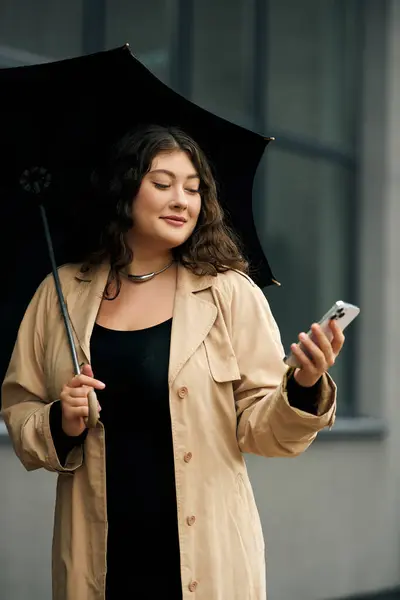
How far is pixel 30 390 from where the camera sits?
3258 millimetres

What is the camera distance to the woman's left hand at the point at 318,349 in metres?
2.65

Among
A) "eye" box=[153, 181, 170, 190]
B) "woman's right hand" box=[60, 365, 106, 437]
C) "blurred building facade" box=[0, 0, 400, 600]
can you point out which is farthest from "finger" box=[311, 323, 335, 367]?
"blurred building facade" box=[0, 0, 400, 600]

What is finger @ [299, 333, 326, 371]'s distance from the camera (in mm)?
2664

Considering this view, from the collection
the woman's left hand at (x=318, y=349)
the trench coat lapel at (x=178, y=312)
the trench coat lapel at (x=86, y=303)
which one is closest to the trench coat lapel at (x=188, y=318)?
the trench coat lapel at (x=178, y=312)

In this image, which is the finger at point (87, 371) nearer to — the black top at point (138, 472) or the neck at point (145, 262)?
the black top at point (138, 472)

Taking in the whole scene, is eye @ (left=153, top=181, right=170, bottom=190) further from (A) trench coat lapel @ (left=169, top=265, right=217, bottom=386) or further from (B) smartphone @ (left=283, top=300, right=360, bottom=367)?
(B) smartphone @ (left=283, top=300, right=360, bottom=367)

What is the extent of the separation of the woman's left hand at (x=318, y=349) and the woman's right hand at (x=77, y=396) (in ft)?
1.82

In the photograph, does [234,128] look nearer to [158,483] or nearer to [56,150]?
[56,150]

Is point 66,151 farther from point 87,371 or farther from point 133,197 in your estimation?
point 87,371

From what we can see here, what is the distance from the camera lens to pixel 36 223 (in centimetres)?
348

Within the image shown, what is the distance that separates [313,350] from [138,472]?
2.24 ft

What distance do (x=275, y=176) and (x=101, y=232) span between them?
4.39m

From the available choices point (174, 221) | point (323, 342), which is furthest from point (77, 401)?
point (323, 342)

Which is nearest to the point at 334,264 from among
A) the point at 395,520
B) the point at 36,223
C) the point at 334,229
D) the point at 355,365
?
the point at 334,229
